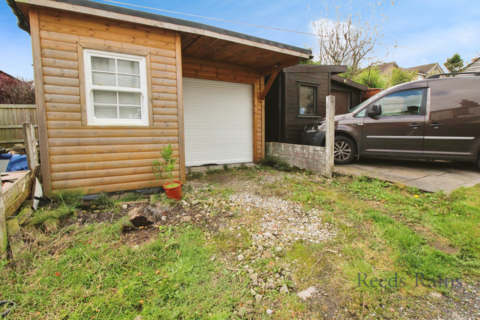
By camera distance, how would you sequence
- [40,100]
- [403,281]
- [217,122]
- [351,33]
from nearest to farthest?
[403,281]
[40,100]
[217,122]
[351,33]

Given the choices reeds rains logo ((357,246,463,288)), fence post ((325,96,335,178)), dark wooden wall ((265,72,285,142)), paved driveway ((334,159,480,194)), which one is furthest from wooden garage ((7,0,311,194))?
reeds rains logo ((357,246,463,288))

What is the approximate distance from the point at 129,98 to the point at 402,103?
19.0 ft

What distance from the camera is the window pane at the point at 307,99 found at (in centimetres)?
809

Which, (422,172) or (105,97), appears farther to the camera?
(422,172)

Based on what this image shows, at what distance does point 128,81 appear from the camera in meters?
4.06

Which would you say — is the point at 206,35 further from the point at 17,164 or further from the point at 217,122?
the point at 17,164

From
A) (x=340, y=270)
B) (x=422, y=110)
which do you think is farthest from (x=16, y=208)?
(x=422, y=110)

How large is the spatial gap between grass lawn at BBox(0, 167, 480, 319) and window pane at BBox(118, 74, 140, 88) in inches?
81.2

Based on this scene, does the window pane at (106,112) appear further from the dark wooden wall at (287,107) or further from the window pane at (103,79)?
the dark wooden wall at (287,107)

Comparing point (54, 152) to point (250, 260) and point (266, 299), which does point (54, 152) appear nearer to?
point (250, 260)

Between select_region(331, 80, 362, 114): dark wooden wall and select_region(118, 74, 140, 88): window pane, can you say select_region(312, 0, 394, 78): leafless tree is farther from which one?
select_region(118, 74, 140, 88): window pane

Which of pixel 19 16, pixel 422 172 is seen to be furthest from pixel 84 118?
pixel 422 172

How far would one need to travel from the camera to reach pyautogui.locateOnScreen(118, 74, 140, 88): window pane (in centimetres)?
400

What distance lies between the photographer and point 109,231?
2814 millimetres
